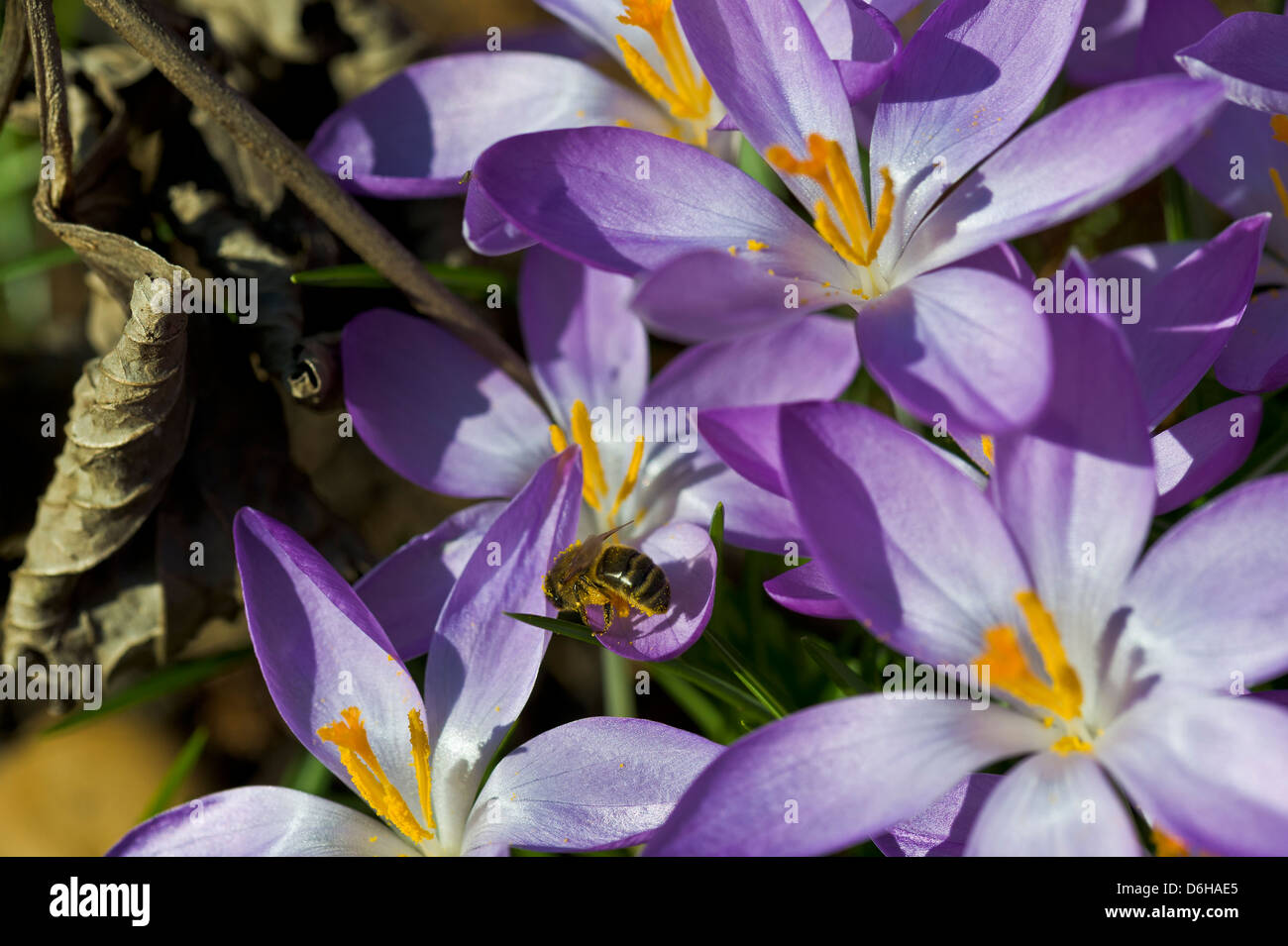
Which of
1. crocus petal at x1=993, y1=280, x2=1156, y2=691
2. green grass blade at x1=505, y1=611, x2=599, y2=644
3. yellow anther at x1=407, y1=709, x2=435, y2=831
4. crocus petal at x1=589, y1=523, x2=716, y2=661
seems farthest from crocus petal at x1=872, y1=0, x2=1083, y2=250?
yellow anther at x1=407, y1=709, x2=435, y2=831

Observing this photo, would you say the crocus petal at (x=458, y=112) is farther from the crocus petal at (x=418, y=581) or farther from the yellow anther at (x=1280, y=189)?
the yellow anther at (x=1280, y=189)

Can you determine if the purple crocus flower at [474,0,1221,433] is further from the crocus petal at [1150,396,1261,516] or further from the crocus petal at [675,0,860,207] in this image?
the crocus petal at [1150,396,1261,516]

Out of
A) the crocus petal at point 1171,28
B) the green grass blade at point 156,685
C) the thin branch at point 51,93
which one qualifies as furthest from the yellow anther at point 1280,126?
the green grass blade at point 156,685

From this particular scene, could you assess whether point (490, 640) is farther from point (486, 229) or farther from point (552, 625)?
point (486, 229)
